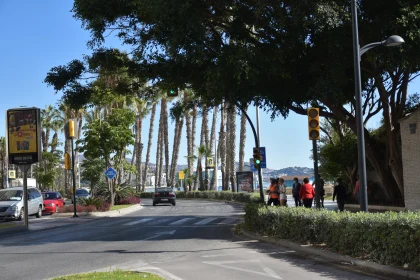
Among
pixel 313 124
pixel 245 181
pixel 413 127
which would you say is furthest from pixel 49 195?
pixel 313 124

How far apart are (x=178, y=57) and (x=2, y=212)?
1338 centimetres

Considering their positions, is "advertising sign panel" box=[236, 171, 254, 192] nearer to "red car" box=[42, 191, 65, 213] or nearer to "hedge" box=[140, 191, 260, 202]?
"hedge" box=[140, 191, 260, 202]

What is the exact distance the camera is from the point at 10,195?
27.8 m

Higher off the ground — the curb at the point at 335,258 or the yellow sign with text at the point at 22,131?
the yellow sign with text at the point at 22,131

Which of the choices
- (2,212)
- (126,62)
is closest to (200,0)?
(126,62)

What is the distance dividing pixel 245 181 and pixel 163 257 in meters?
34.5

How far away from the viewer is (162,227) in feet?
70.6

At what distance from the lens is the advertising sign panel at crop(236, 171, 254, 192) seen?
4625cm

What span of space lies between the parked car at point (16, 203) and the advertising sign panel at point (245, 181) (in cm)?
2007

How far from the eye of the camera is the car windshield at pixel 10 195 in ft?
90.4

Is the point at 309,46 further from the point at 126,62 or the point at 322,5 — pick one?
the point at 126,62

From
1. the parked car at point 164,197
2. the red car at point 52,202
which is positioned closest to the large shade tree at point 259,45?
the red car at point 52,202

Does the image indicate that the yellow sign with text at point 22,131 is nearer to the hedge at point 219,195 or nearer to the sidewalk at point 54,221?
the sidewalk at point 54,221

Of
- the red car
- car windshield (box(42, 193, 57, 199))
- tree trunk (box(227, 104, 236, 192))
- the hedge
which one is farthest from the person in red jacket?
tree trunk (box(227, 104, 236, 192))
